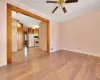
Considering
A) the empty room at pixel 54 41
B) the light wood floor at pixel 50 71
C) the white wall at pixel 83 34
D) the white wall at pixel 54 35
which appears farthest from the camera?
the white wall at pixel 54 35

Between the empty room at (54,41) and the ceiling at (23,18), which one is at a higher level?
the ceiling at (23,18)

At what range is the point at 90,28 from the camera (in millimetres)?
5926

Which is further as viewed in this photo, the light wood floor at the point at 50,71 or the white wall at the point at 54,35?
the white wall at the point at 54,35

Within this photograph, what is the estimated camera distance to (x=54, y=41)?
704 centimetres

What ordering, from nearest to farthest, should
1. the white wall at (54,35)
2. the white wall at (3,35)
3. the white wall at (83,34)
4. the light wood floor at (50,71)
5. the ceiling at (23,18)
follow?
the light wood floor at (50,71)
the white wall at (3,35)
the white wall at (83,34)
the ceiling at (23,18)
the white wall at (54,35)

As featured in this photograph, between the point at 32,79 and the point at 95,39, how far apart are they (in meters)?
5.00

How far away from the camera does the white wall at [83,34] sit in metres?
5.57

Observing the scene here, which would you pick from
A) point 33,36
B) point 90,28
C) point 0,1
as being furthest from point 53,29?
point 33,36

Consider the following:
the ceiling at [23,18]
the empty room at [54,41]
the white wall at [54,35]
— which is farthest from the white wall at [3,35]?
the white wall at [54,35]

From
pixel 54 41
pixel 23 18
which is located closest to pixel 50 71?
pixel 54 41

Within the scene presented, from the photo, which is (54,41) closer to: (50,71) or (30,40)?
(50,71)

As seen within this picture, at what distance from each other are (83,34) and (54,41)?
2.33 m

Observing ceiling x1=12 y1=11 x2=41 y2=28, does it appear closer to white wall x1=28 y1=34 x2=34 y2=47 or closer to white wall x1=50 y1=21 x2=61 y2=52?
white wall x1=50 y1=21 x2=61 y2=52

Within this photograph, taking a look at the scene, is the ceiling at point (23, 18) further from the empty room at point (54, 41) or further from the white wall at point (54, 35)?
the white wall at point (54, 35)
